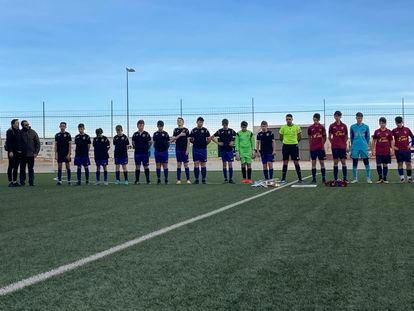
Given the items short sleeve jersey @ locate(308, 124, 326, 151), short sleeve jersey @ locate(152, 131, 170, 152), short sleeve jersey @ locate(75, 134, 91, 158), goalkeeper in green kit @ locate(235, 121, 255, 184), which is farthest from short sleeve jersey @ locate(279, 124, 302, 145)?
short sleeve jersey @ locate(75, 134, 91, 158)

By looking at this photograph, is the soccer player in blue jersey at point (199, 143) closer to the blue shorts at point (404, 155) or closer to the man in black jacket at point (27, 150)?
the man in black jacket at point (27, 150)

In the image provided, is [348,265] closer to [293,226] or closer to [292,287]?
[292,287]

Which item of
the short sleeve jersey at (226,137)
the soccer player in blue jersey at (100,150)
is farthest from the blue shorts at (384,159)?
the soccer player in blue jersey at (100,150)

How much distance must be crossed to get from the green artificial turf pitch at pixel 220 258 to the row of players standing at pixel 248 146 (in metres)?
5.68

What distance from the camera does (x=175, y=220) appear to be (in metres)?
6.57

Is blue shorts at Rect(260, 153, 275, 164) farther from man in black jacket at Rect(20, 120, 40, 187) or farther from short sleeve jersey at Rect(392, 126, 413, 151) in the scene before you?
man in black jacket at Rect(20, 120, 40, 187)

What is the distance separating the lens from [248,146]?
48.8 feet

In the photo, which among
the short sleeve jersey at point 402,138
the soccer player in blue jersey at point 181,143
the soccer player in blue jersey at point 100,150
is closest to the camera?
the short sleeve jersey at point 402,138

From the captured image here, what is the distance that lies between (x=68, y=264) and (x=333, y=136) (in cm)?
1059

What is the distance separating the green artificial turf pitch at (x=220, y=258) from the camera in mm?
3148

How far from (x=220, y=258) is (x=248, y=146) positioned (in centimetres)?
1068

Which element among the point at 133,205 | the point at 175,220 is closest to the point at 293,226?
the point at 175,220

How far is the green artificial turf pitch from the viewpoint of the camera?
3.15m

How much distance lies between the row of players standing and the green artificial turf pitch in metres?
5.68
